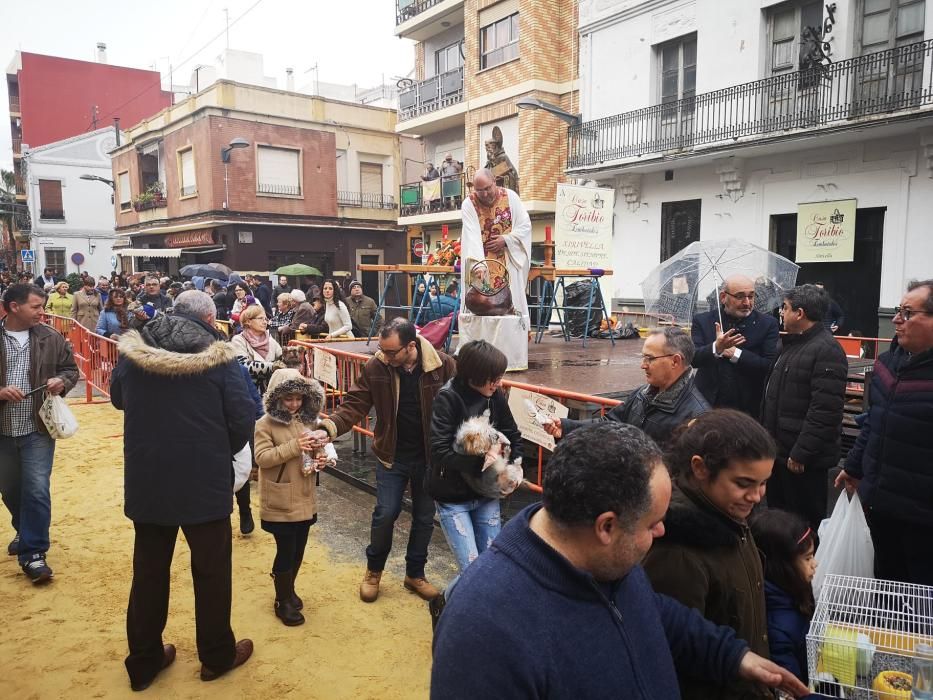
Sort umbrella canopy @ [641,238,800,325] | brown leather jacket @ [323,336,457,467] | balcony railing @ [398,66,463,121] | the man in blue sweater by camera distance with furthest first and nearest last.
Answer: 1. balcony railing @ [398,66,463,121]
2. umbrella canopy @ [641,238,800,325]
3. brown leather jacket @ [323,336,457,467]
4. the man in blue sweater

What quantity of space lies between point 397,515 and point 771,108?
12934 millimetres

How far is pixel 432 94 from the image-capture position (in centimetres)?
2328

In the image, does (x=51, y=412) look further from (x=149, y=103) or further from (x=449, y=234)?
(x=149, y=103)

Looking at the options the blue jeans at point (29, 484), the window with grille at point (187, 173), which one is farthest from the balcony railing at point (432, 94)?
the blue jeans at point (29, 484)

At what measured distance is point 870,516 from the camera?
3324mm

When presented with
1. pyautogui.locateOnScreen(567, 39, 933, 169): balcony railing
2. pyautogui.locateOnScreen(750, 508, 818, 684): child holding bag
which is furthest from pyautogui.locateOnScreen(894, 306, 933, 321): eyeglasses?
pyautogui.locateOnScreen(567, 39, 933, 169): balcony railing

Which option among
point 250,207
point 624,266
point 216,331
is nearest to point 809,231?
point 624,266

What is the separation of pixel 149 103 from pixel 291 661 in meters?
47.1

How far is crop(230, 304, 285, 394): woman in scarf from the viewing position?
579 centimetres

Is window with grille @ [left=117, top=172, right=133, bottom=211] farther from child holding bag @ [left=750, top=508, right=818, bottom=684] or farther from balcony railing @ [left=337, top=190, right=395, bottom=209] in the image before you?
child holding bag @ [left=750, top=508, right=818, bottom=684]

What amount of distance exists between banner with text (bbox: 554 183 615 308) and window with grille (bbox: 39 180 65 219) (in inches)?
1476

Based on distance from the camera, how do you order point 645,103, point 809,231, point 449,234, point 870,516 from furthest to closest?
point 449,234 → point 645,103 → point 809,231 → point 870,516

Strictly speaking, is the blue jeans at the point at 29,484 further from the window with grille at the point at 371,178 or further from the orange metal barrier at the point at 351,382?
the window with grille at the point at 371,178

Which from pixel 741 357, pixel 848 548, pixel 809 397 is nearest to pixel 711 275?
pixel 741 357
